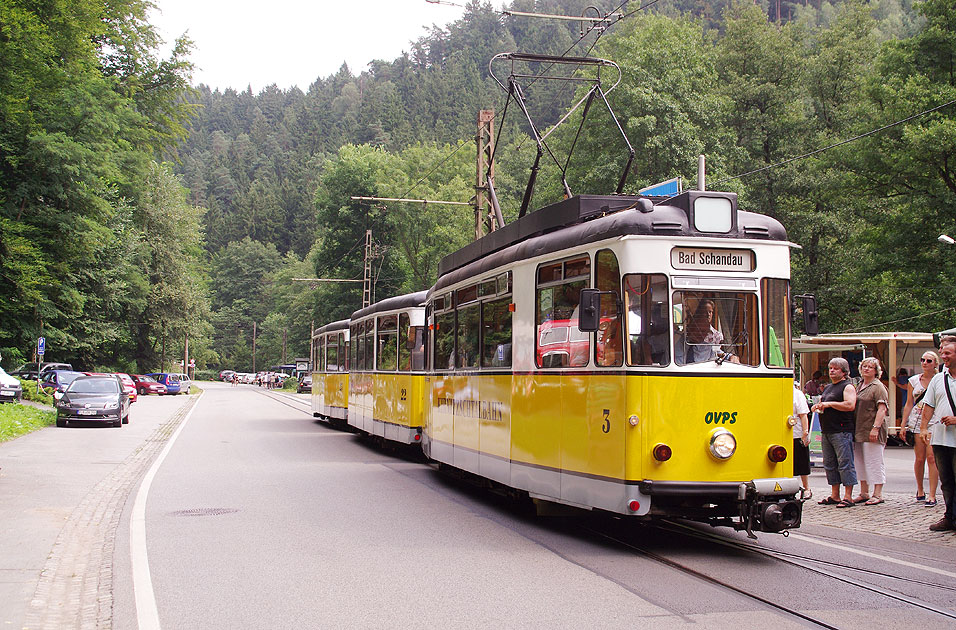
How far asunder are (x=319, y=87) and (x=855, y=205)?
488ft

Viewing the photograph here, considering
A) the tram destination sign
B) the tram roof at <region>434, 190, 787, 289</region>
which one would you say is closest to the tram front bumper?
the tram destination sign

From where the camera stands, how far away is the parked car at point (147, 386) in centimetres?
5638

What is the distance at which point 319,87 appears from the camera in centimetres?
17475

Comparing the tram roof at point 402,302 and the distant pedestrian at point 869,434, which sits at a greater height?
the tram roof at point 402,302

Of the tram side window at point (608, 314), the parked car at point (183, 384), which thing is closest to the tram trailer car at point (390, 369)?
the tram side window at point (608, 314)

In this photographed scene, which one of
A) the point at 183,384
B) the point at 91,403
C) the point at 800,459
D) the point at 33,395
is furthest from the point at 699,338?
the point at 183,384

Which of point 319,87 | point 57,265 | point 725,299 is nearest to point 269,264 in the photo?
point 319,87

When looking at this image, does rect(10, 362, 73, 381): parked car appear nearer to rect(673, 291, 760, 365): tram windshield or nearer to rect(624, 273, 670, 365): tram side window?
rect(624, 273, 670, 365): tram side window

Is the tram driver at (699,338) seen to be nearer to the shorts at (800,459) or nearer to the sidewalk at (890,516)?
the shorts at (800,459)

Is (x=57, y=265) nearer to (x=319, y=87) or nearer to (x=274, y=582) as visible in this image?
(x=274, y=582)

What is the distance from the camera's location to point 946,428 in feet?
32.3

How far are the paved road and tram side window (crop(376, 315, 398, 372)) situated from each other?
5032 mm

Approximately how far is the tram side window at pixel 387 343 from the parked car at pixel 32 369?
24.2 m

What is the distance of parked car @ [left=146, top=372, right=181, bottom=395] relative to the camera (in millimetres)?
59344
